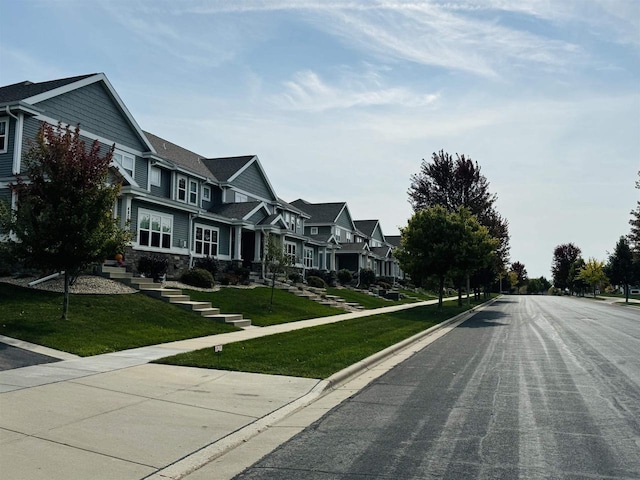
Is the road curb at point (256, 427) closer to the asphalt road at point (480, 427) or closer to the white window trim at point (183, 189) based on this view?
the asphalt road at point (480, 427)

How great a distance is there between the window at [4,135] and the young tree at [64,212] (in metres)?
6.89

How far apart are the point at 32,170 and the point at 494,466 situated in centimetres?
1320

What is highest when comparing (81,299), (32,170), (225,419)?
(32,170)

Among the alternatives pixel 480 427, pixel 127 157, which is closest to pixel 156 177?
pixel 127 157

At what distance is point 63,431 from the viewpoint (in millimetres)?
6055

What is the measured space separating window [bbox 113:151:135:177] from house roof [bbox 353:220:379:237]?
4308 cm

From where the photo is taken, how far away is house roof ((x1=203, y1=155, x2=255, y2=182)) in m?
34.5

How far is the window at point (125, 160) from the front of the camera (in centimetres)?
2470

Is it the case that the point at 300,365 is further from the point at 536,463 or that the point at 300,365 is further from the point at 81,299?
the point at 81,299

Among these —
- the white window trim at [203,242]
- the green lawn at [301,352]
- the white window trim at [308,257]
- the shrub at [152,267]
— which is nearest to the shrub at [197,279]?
the shrub at [152,267]

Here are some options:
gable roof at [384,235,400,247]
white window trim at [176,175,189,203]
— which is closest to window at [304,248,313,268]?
white window trim at [176,175,189,203]

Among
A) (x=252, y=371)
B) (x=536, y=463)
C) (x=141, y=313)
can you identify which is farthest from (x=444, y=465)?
(x=141, y=313)

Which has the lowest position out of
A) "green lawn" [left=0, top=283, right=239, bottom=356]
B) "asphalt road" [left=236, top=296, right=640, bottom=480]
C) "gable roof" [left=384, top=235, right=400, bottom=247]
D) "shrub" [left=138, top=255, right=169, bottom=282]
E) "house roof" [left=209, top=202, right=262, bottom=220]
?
"asphalt road" [left=236, top=296, right=640, bottom=480]

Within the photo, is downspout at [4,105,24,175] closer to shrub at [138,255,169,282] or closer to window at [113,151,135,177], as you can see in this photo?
window at [113,151,135,177]
